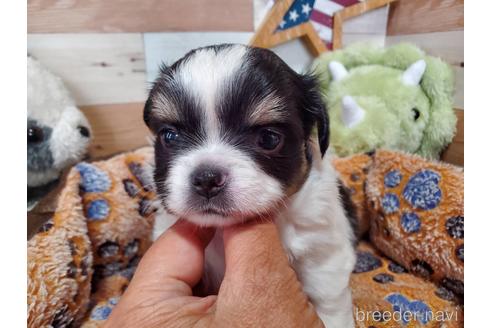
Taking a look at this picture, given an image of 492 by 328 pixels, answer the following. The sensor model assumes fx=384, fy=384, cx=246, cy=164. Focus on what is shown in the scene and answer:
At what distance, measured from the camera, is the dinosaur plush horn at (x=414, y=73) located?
88.0 inches

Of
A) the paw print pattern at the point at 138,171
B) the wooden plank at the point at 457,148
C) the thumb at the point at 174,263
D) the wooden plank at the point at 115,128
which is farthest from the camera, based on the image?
the wooden plank at the point at 115,128

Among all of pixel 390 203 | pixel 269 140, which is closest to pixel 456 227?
pixel 390 203

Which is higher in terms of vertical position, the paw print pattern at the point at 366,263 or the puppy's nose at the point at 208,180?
the puppy's nose at the point at 208,180

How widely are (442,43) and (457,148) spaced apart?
61 cm

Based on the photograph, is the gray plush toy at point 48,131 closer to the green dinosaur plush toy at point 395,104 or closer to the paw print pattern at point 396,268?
the green dinosaur plush toy at point 395,104

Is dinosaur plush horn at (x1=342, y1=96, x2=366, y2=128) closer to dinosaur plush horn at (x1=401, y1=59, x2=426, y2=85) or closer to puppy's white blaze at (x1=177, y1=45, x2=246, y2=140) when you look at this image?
dinosaur plush horn at (x1=401, y1=59, x2=426, y2=85)

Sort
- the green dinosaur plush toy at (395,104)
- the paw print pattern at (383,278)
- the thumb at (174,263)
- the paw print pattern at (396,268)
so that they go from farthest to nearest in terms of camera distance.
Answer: the green dinosaur plush toy at (395,104) → the paw print pattern at (396,268) → the paw print pattern at (383,278) → the thumb at (174,263)

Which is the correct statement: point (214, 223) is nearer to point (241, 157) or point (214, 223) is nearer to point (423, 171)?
point (241, 157)

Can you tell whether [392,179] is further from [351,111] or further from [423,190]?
[351,111]

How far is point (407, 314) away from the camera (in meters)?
1.49

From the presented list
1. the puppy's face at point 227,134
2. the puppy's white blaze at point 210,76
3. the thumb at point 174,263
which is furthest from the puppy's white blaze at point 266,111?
the thumb at point 174,263

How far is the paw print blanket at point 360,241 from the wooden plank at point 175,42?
0.56 metres

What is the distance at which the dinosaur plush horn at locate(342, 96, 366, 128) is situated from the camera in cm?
222

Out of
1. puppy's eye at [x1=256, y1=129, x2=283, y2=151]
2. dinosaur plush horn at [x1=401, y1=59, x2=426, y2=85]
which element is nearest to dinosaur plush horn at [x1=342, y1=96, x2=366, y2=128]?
dinosaur plush horn at [x1=401, y1=59, x2=426, y2=85]
